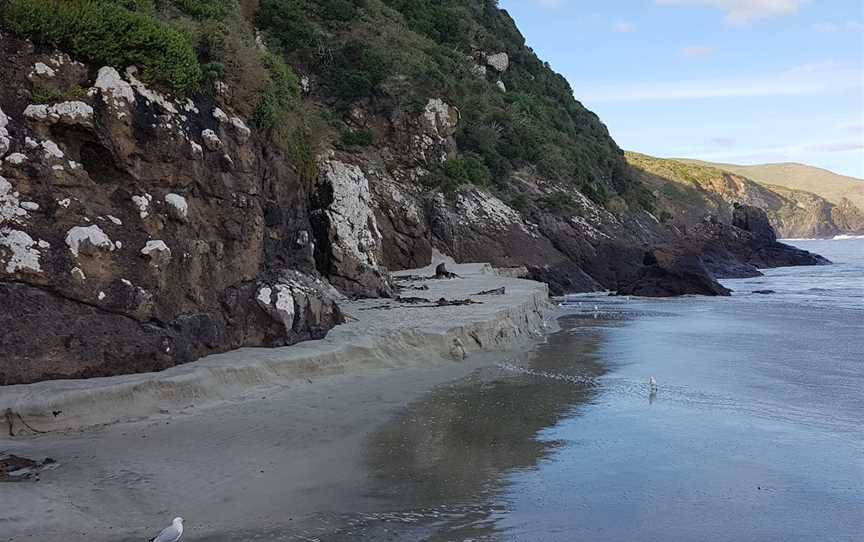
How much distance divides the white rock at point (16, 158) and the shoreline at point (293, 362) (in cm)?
244

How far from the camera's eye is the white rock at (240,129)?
10867mm

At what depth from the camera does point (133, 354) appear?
8164 mm

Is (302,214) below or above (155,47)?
below

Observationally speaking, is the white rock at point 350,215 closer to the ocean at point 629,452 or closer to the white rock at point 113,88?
the ocean at point 629,452

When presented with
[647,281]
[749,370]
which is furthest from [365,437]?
[647,281]

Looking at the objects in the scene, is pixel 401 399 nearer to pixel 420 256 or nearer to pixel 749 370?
pixel 749 370

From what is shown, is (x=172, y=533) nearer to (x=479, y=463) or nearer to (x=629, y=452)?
(x=479, y=463)

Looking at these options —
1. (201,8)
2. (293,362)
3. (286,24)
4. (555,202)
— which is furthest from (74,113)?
(555,202)

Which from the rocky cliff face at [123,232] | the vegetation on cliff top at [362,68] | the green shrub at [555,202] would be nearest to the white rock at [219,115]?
the rocky cliff face at [123,232]

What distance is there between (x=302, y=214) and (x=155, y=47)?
13.9 feet

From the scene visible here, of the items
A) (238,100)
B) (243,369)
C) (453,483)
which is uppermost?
(238,100)

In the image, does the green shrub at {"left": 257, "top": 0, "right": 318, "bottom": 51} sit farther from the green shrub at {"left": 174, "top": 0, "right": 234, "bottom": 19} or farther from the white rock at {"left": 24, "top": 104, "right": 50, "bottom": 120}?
the white rock at {"left": 24, "top": 104, "right": 50, "bottom": 120}

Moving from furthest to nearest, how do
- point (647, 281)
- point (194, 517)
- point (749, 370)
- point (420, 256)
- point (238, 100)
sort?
point (647, 281) → point (420, 256) → point (749, 370) → point (238, 100) → point (194, 517)

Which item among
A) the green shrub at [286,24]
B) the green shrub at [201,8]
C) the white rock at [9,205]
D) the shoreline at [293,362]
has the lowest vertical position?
the shoreline at [293,362]
